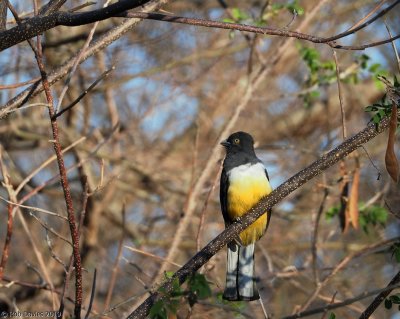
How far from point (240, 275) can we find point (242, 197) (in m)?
0.73

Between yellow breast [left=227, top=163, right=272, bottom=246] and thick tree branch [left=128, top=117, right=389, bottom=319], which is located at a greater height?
yellow breast [left=227, top=163, right=272, bottom=246]

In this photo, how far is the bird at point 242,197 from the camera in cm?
493

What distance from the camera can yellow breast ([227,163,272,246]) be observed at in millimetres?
5348

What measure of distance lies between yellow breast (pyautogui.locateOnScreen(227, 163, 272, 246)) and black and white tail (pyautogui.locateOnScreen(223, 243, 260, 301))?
0.16 m

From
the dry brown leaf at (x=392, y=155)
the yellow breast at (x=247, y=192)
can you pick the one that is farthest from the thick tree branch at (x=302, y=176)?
the yellow breast at (x=247, y=192)

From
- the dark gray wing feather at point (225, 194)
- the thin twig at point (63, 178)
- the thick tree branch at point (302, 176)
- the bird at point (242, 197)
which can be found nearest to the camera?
the thin twig at point (63, 178)

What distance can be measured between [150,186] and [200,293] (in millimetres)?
6060

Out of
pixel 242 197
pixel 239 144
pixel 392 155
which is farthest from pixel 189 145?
pixel 392 155

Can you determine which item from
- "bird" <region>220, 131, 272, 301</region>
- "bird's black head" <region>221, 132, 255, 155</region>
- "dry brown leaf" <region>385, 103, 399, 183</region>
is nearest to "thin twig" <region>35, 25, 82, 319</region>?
"dry brown leaf" <region>385, 103, 399, 183</region>

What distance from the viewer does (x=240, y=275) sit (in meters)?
4.85

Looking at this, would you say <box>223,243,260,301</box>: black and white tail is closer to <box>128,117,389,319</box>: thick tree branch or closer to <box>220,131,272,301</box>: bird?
<box>220,131,272,301</box>: bird

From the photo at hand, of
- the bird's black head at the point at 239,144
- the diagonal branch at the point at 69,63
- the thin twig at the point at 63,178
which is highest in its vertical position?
the bird's black head at the point at 239,144

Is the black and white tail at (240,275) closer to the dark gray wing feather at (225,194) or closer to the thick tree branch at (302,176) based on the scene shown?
the dark gray wing feather at (225,194)

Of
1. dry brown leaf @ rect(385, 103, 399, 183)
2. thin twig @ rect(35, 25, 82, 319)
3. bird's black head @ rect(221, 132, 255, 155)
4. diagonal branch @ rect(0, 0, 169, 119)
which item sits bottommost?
thin twig @ rect(35, 25, 82, 319)
